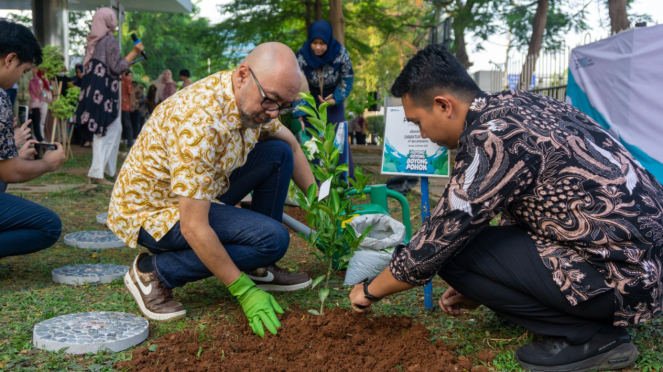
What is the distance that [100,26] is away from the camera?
604 centimetres

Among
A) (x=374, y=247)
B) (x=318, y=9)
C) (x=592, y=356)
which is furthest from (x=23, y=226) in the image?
(x=318, y=9)

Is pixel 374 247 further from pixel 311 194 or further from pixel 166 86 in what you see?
pixel 166 86

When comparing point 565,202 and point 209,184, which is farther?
point 209,184

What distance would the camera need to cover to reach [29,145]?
303 cm

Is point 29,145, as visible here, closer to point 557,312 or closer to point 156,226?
point 156,226

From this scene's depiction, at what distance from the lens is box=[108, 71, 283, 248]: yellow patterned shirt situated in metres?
2.12

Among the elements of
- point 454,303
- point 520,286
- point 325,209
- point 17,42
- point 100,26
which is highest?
point 100,26

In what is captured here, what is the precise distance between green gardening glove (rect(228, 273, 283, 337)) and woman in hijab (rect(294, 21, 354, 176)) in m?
3.35

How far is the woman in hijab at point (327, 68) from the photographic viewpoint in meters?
5.48

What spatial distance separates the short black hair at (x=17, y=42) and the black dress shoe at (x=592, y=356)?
9.21ft

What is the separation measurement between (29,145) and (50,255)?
92 cm

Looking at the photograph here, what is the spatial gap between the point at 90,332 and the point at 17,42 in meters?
1.63

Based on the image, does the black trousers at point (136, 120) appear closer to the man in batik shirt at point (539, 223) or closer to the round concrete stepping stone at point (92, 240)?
the round concrete stepping stone at point (92, 240)

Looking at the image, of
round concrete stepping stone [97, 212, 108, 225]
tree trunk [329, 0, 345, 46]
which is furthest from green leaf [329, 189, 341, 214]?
tree trunk [329, 0, 345, 46]
